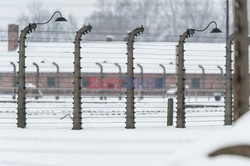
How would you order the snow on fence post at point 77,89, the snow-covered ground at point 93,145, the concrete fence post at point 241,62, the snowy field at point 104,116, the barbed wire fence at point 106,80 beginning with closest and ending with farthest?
1. the concrete fence post at point 241,62
2. the snow-covered ground at point 93,145
3. the snow on fence post at point 77,89
4. the snowy field at point 104,116
5. the barbed wire fence at point 106,80

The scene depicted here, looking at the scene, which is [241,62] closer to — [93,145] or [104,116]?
[93,145]

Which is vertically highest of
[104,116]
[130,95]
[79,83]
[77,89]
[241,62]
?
[241,62]

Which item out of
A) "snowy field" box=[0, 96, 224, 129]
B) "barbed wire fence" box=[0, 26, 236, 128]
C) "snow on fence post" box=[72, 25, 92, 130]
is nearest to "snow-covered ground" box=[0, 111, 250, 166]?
"snow on fence post" box=[72, 25, 92, 130]

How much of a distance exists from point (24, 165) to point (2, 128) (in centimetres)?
502

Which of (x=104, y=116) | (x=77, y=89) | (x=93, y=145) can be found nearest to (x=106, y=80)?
(x=104, y=116)

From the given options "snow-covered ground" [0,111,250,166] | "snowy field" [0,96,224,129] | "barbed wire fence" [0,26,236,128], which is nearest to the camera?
"snow-covered ground" [0,111,250,166]

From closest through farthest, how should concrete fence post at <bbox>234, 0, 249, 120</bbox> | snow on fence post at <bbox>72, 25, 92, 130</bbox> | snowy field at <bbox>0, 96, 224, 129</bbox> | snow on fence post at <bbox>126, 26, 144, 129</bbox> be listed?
concrete fence post at <bbox>234, 0, 249, 120</bbox>, snow on fence post at <bbox>72, 25, 92, 130</bbox>, snow on fence post at <bbox>126, 26, 144, 129</bbox>, snowy field at <bbox>0, 96, 224, 129</bbox>

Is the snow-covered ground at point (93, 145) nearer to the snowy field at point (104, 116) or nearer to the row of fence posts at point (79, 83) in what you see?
the row of fence posts at point (79, 83)

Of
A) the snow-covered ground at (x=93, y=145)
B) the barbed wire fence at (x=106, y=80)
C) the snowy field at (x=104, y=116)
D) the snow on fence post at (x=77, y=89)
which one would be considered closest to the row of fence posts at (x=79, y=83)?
the snow on fence post at (x=77, y=89)

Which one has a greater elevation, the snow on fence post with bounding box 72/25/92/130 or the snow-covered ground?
the snow on fence post with bounding box 72/25/92/130

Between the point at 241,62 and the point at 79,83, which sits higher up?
the point at 241,62

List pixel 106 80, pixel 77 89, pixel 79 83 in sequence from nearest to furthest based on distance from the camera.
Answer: pixel 77 89, pixel 79 83, pixel 106 80

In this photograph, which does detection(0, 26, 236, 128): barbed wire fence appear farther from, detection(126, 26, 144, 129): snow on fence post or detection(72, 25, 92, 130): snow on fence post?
detection(72, 25, 92, 130): snow on fence post

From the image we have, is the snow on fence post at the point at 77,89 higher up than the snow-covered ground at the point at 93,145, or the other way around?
the snow on fence post at the point at 77,89
